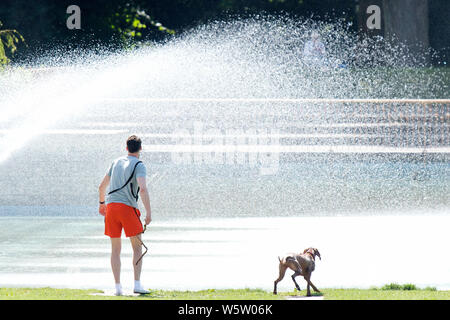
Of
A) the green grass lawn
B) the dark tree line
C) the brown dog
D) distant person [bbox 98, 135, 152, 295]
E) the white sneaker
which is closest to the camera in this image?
the brown dog

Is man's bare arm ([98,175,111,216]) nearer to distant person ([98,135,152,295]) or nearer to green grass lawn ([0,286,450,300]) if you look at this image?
distant person ([98,135,152,295])

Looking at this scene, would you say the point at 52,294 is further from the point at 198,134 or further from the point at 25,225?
the point at 198,134

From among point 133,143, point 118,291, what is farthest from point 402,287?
point 133,143

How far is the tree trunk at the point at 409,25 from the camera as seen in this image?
29.2 m

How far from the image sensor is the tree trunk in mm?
29188

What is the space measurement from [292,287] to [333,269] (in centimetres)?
120

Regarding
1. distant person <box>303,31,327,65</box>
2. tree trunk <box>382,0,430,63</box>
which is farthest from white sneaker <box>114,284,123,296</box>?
tree trunk <box>382,0,430,63</box>

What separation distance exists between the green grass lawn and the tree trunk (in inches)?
Result: 851

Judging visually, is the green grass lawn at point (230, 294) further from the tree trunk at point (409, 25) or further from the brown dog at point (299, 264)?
the tree trunk at point (409, 25)

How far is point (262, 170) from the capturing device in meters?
18.0

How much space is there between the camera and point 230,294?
800 centimetres

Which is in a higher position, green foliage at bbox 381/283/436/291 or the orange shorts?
the orange shorts
